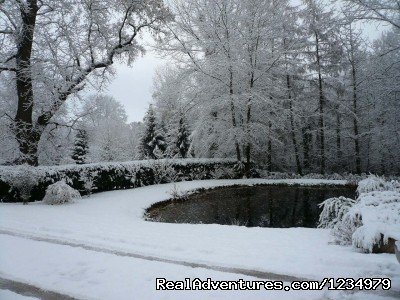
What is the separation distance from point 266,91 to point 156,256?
1759 centimetres

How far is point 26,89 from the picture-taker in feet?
45.5

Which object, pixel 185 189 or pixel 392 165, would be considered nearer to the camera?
pixel 185 189

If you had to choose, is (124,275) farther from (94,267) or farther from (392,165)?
(392,165)

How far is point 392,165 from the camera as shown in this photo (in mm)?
24266

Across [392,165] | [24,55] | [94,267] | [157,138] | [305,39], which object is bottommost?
[94,267]

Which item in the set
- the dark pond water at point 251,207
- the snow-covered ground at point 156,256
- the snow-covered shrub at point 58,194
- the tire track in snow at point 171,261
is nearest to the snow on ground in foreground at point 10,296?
the snow-covered ground at point 156,256

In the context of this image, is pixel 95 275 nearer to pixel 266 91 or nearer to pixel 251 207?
pixel 251 207

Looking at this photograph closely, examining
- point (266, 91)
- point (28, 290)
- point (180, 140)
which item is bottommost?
point (28, 290)

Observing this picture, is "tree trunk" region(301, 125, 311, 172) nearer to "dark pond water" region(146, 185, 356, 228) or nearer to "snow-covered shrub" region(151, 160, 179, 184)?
"dark pond water" region(146, 185, 356, 228)

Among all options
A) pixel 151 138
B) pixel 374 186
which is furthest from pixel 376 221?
pixel 151 138

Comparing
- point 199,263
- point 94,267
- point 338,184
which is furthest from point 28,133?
point 338,184

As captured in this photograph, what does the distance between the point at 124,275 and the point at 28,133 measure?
1173cm

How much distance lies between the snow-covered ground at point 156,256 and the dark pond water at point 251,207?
8.00ft

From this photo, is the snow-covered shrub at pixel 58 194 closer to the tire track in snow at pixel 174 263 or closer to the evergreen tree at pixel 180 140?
the tire track in snow at pixel 174 263
